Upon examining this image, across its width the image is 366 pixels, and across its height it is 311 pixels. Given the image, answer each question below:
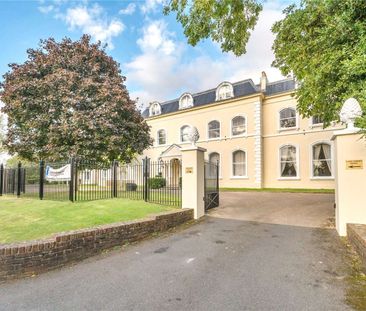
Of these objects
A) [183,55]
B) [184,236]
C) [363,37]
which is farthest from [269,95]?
[184,236]

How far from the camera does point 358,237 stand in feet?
16.6

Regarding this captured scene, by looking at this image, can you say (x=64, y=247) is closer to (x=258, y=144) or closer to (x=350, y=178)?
(x=350, y=178)

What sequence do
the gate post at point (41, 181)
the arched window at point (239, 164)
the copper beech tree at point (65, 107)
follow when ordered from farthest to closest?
the arched window at point (239, 164), the copper beech tree at point (65, 107), the gate post at point (41, 181)

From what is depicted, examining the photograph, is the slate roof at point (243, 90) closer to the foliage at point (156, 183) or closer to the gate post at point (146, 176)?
the foliage at point (156, 183)

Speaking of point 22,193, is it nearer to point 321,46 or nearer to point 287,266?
point 287,266

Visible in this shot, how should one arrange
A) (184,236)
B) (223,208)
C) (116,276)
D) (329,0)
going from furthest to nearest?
(223,208)
(184,236)
(329,0)
(116,276)

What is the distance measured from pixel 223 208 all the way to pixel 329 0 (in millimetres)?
8020

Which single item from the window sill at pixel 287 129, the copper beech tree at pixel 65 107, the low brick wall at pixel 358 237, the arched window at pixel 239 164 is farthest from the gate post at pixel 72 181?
the window sill at pixel 287 129

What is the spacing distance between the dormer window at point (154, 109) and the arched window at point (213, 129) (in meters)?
7.34

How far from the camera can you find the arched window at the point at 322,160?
714 inches

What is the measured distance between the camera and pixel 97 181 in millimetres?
11938

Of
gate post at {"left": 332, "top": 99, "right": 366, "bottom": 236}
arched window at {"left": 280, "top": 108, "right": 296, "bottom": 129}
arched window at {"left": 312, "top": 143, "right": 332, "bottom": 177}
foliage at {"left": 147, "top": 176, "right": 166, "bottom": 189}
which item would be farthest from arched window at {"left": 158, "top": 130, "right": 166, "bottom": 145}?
gate post at {"left": 332, "top": 99, "right": 366, "bottom": 236}

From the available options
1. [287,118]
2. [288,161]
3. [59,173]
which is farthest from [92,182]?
[287,118]

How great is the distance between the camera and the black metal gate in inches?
416
